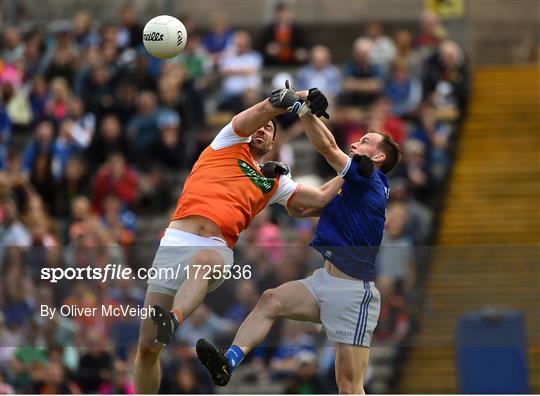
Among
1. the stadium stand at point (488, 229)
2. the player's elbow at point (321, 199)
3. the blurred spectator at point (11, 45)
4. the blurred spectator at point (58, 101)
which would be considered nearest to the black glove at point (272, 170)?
the player's elbow at point (321, 199)

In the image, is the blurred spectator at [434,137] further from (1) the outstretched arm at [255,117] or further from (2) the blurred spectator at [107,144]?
(1) the outstretched arm at [255,117]

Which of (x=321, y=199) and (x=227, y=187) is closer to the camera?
(x=227, y=187)

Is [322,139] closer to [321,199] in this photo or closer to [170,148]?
[321,199]

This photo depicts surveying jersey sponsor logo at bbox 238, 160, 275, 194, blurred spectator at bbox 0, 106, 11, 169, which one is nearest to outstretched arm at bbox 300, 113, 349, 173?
jersey sponsor logo at bbox 238, 160, 275, 194

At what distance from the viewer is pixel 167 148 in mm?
20203

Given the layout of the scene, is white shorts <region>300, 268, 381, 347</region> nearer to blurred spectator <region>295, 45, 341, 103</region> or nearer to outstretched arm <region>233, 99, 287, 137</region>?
outstretched arm <region>233, 99, 287, 137</region>

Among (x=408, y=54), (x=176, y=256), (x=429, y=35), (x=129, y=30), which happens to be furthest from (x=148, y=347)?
(x=129, y=30)

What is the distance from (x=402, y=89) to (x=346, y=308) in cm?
829

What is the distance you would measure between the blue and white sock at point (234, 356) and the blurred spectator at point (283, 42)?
9751mm

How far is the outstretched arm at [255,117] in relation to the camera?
12.3 metres

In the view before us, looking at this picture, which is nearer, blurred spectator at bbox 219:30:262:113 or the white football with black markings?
the white football with black markings

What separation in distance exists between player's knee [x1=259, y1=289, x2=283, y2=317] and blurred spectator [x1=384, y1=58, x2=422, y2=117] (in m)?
8.15

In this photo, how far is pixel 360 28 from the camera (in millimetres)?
22828

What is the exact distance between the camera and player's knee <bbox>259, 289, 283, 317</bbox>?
1261 cm
